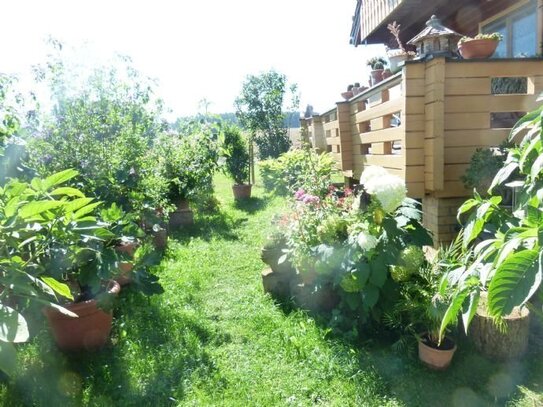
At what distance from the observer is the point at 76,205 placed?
1883 mm

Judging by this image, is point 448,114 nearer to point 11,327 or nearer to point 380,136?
point 380,136

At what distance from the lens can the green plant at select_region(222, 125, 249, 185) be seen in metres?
9.43

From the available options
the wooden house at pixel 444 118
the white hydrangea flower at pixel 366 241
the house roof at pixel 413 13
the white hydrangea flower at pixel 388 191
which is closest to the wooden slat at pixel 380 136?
the wooden house at pixel 444 118

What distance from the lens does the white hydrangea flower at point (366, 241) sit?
8.56 feet

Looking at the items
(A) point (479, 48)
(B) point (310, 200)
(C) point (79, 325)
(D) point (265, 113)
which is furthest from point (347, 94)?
(D) point (265, 113)

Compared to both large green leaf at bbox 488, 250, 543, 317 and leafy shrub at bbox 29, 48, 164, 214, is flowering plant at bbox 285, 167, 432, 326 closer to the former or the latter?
large green leaf at bbox 488, 250, 543, 317

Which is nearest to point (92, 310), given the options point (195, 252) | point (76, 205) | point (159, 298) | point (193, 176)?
point (159, 298)

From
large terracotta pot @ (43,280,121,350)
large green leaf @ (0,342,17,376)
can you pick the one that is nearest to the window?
large terracotta pot @ (43,280,121,350)

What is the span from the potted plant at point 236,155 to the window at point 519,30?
5557 mm

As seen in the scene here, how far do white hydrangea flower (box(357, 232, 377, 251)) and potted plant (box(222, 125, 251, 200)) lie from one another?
664 centimetres

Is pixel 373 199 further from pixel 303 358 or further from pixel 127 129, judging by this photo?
pixel 127 129

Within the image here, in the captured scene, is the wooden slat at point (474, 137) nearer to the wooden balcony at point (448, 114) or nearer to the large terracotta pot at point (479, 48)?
the wooden balcony at point (448, 114)

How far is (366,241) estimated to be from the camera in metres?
2.61

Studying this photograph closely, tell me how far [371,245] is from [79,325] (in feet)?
6.78
